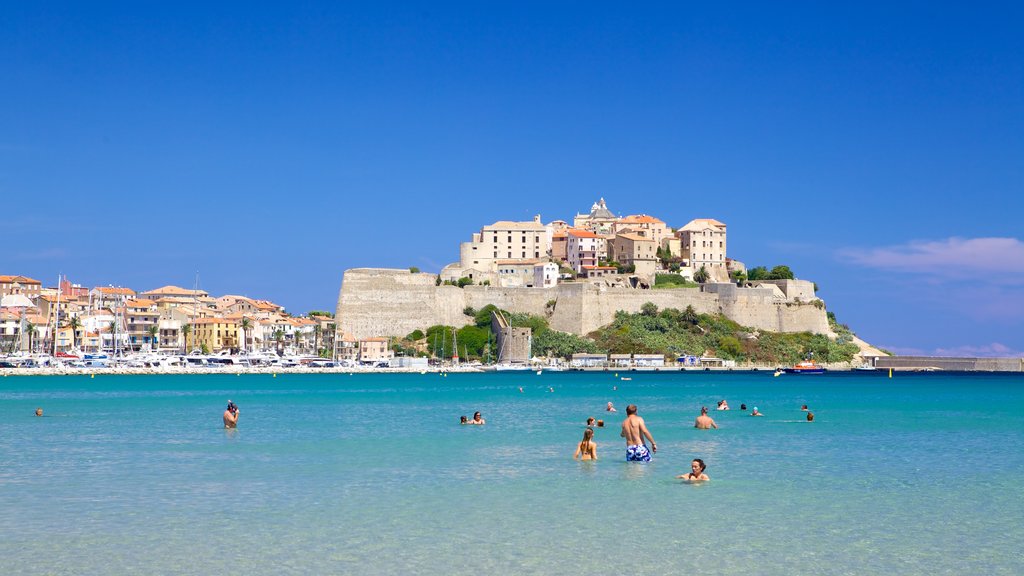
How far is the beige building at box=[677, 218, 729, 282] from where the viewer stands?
78.1 metres

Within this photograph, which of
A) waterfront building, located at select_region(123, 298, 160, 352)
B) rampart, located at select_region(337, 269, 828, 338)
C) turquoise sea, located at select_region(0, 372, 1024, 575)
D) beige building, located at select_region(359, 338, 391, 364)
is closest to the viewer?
turquoise sea, located at select_region(0, 372, 1024, 575)

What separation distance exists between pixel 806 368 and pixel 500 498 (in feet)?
192

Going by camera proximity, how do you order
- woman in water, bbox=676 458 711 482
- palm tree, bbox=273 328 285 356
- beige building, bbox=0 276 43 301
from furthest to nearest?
1. beige building, bbox=0 276 43 301
2. palm tree, bbox=273 328 285 356
3. woman in water, bbox=676 458 711 482

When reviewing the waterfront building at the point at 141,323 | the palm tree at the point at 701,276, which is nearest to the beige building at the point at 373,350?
the waterfront building at the point at 141,323

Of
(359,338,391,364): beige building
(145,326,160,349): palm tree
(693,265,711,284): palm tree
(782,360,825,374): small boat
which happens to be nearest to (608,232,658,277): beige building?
(693,265,711,284): palm tree

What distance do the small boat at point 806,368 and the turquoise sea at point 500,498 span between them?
43.4 meters

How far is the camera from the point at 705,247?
3093 inches

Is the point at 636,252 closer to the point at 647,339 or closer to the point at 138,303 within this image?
the point at 647,339

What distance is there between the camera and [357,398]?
37.5 metres

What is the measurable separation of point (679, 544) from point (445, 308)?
59.0 meters

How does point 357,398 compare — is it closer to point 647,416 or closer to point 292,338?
point 647,416

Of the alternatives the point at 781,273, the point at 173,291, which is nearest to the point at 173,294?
the point at 173,291

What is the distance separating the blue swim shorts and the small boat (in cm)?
5403

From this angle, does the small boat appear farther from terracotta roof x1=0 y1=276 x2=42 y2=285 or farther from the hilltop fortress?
terracotta roof x1=0 y1=276 x2=42 y2=285
